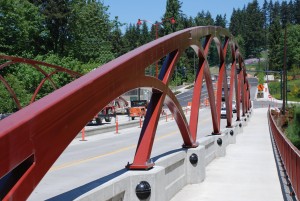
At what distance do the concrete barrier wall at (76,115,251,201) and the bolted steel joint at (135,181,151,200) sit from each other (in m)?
0.05

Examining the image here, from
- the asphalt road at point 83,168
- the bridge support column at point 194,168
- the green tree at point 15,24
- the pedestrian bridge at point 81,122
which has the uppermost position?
the green tree at point 15,24

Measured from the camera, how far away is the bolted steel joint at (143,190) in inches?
290

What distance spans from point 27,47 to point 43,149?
2473 inches

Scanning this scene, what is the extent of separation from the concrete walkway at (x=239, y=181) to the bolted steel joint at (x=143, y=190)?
7.67 ft

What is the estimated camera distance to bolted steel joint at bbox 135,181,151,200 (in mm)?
7359

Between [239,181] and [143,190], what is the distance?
18.7 ft

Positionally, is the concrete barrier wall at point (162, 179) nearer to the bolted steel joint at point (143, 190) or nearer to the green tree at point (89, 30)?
the bolted steel joint at point (143, 190)

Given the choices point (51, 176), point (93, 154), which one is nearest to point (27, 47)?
point (93, 154)

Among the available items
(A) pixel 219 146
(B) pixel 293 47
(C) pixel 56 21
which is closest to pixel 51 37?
(C) pixel 56 21

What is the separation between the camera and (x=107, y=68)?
691cm

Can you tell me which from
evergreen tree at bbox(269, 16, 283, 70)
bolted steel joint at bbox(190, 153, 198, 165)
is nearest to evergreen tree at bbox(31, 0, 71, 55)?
bolted steel joint at bbox(190, 153, 198, 165)

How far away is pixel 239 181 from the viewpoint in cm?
1248

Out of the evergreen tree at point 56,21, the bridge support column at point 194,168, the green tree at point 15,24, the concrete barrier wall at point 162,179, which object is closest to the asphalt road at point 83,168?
the concrete barrier wall at point 162,179

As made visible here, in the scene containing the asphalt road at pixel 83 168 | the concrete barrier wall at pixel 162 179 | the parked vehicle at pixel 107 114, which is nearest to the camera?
the concrete barrier wall at pixel 162 179
